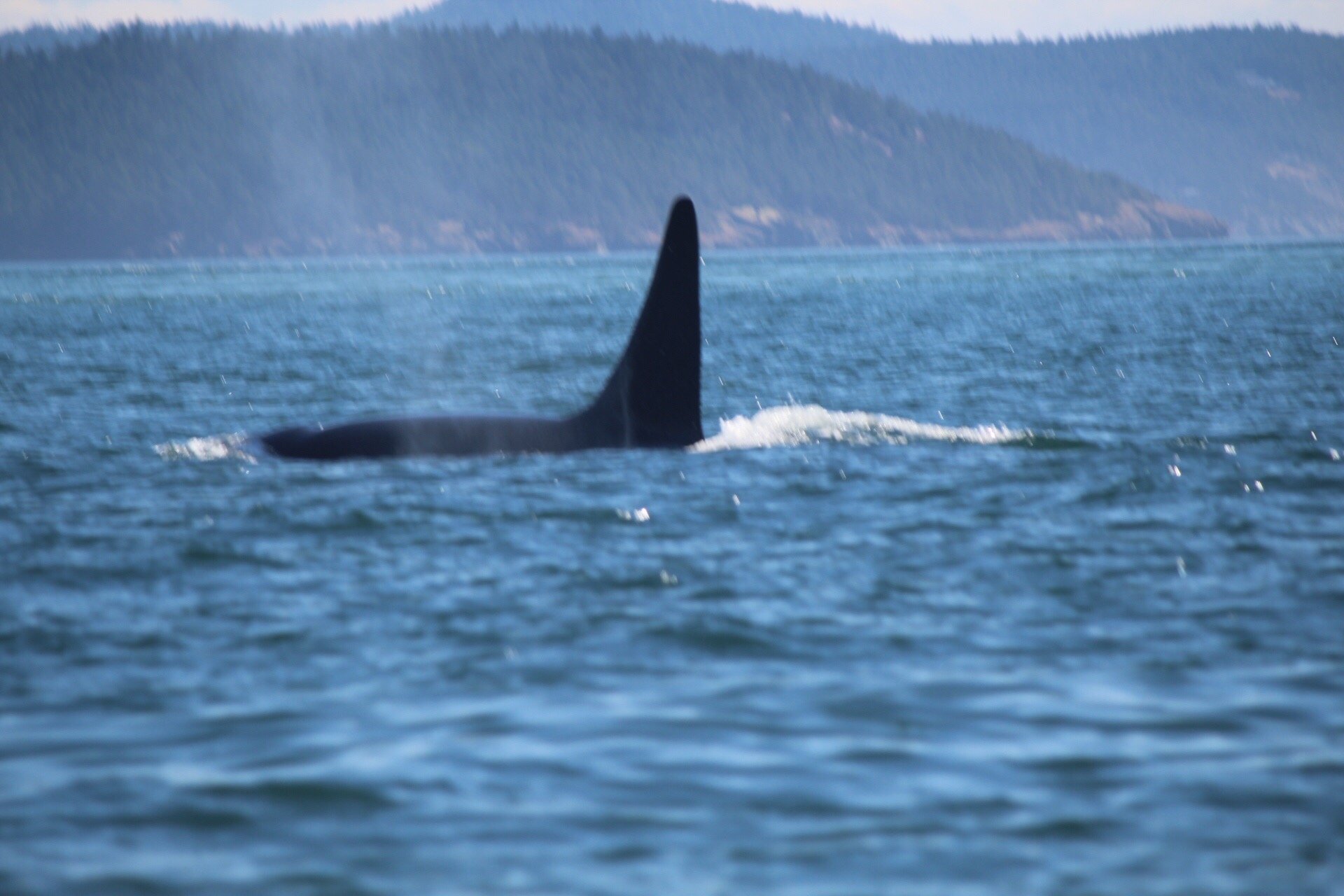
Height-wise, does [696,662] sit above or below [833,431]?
below

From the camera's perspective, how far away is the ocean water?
6566 millimetres

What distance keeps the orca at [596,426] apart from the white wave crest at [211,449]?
337mm

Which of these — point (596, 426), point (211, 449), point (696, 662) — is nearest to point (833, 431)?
point (596, 426)

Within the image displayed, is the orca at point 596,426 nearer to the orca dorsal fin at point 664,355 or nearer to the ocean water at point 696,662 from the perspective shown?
the orca dorsal fin at point 664,355

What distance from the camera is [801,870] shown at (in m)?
6.31

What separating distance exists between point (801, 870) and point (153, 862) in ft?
8.04

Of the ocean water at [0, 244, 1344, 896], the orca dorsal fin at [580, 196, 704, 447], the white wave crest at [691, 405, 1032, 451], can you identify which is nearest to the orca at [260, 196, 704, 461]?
the orca dorsal fin at [580, 196, 704, 447]

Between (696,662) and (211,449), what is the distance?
9720 millimetres

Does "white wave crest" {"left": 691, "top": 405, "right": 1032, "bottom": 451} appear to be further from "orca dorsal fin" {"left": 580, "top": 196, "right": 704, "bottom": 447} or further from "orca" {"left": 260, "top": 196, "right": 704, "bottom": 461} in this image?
"orca dorsal fin" {"left": 580, "top": 196, "right": 704, "bottom": 447}

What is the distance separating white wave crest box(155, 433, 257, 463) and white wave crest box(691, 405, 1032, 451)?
455 centimetres

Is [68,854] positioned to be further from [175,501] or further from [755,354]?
[755,354]

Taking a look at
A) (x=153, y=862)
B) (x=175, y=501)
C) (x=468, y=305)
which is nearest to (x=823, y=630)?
(x=153, y=862)

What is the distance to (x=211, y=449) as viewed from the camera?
17500mm

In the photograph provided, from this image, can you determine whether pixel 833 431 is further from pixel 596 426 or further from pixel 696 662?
pixel 696 662
